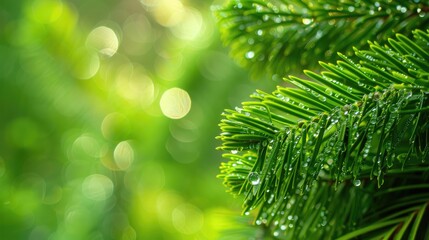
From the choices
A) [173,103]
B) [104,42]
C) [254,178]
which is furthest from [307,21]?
[104,42]

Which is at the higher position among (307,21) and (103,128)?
(307,21)

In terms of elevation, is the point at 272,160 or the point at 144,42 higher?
the point at 144,42

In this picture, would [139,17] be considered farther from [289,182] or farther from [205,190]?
[289,182]

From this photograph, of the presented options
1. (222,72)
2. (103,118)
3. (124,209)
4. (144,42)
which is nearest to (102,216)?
(124,209)

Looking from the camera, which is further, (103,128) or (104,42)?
(104,42)

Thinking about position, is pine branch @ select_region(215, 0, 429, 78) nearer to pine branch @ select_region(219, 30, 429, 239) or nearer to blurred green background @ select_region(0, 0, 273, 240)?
pine branch @ select_region(219, 30, 429, 239)

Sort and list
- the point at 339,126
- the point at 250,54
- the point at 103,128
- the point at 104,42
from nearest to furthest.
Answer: the point at 339,126
the point at 250,54
the point at 103,128
the point at 104,42

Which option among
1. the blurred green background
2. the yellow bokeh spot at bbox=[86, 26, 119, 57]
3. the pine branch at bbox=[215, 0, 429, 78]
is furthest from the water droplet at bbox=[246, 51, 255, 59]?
the yellow bokeh spot at bbox=[86, 26, 119, 57]

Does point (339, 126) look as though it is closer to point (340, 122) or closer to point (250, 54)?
point (340, 122)
